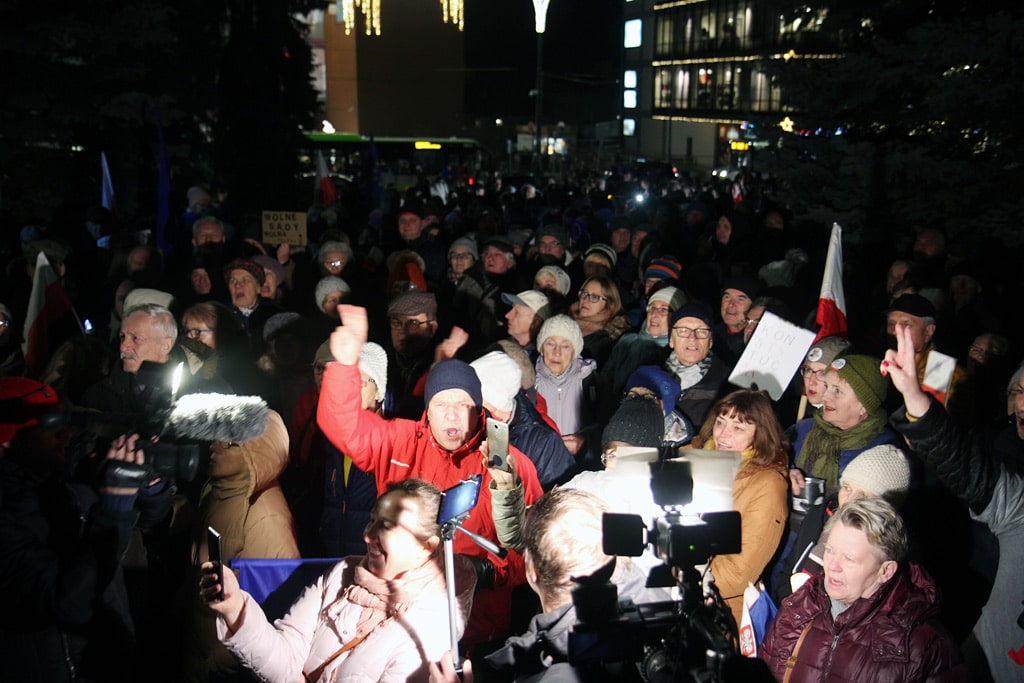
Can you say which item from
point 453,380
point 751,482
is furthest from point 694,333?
point 453,380

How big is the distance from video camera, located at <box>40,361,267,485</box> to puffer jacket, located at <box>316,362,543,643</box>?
57 cm

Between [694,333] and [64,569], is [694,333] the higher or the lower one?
the higher one

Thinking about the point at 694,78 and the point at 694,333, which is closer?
the point at 694,333

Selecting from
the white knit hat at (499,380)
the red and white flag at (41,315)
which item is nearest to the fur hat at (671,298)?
the white knit hat at (499,380)

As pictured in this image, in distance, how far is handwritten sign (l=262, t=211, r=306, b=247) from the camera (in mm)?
9203

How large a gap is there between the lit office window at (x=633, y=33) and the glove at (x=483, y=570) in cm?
7032

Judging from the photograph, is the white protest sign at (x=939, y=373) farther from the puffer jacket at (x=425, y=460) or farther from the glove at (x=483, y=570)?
the glove at (x=483, y=570)

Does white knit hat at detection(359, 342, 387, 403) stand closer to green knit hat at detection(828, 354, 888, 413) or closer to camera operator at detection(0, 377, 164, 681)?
camera operator at detection(0, 377, 164, 681)

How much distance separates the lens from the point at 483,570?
2871 mm

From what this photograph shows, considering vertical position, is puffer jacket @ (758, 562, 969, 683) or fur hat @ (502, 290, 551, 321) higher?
fur hat @ (502, 290, 551, 321)

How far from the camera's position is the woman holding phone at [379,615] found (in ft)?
8.60

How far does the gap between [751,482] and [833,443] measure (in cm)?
69

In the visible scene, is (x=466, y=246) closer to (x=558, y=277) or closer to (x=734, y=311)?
(x=558, y=277)

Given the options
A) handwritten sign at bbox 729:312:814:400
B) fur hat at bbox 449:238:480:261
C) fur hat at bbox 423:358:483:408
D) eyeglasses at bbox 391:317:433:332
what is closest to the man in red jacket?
fur hat at bbox 423:358:483:408
